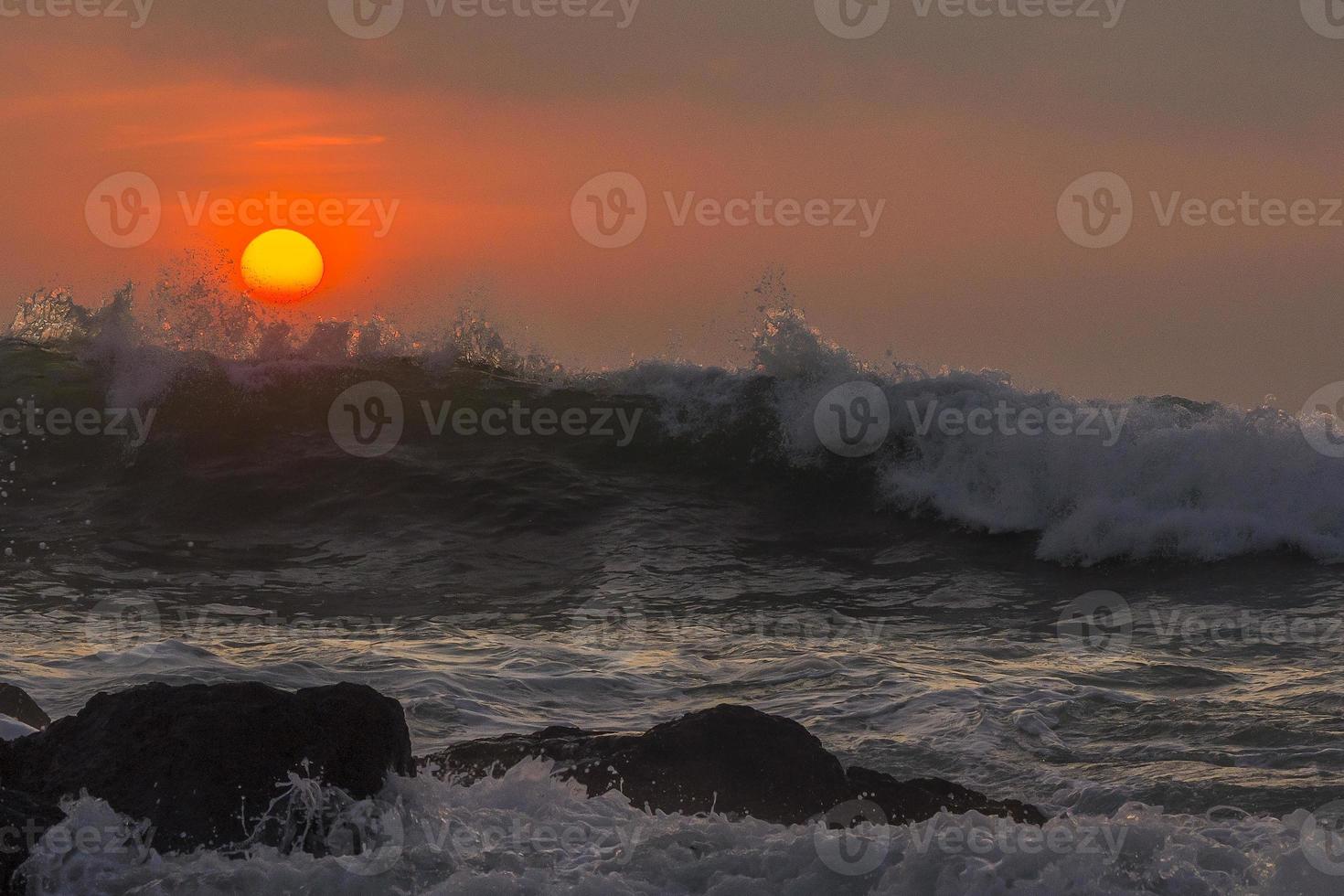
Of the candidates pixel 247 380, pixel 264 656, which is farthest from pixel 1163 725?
pixel 247 380

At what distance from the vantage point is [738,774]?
5648 millimetres

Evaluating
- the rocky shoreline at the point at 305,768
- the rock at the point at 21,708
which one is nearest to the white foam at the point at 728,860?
the rocky shoreline at the point at 305,768

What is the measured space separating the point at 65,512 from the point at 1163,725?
1145cm

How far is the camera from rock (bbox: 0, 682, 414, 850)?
5070 mm

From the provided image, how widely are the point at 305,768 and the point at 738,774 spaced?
177cm

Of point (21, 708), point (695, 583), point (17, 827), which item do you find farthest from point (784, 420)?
point (17, 827)

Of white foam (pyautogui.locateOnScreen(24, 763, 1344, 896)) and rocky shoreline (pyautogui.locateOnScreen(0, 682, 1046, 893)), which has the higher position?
rocky shoreline (pyautogui.locateOnScreen(0, 682, 1046, 893))

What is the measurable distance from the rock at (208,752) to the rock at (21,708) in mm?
1364

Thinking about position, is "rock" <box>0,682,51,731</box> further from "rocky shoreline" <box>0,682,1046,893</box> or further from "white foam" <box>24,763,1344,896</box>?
"white foam" <box>24,763,1344,896</box>

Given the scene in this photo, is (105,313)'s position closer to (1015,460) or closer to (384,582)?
(384,582)

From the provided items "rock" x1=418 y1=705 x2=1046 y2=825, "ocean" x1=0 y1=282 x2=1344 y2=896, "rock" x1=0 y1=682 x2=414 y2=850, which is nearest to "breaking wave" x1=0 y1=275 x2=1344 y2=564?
"ocean" x1=0 y1=282 x2=1344 y2=896

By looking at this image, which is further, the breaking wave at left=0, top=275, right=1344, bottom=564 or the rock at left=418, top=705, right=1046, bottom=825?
the breaking wave at left=0, top=275, right=1344, bottom=564

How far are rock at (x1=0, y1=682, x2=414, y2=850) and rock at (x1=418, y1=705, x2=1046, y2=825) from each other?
522 mm

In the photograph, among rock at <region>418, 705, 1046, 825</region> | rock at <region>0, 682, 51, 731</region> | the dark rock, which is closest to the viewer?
the dark rock
